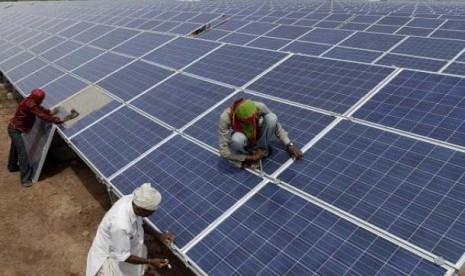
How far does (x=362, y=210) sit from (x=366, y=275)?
→ 1.12 meters

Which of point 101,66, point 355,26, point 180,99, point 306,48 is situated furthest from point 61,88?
point 355,26

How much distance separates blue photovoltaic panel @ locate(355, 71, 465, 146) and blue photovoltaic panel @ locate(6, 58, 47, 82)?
48.7 feet

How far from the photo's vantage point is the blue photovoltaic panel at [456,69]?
1143 cm

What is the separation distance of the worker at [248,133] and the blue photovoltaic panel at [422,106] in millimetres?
1667

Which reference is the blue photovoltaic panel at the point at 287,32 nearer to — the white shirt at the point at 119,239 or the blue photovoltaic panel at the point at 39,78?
the blue photovoltaic panel at the point at 39,78

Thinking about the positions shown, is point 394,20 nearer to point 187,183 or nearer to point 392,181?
point 392,181

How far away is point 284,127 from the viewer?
27.2 feet

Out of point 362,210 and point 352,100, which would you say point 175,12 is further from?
point 362,210

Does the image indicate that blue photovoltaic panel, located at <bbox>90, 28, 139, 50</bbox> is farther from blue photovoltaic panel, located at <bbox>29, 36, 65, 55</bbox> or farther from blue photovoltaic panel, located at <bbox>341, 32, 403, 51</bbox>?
blue photovoltaic panel, located at <bbox>341, 32, 403, 51</bbox>

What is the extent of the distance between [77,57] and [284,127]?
492 inches

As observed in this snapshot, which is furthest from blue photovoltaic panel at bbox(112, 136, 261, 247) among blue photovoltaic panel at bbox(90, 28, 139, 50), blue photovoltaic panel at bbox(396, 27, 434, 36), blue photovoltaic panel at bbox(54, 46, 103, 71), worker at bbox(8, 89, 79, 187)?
blue photovoltaic panel at bbox(396, 27, 434, 36)

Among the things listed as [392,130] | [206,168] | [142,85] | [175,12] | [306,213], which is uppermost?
[392,130]

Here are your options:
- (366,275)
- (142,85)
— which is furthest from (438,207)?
(142,85)

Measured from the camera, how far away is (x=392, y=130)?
7.29 meters
